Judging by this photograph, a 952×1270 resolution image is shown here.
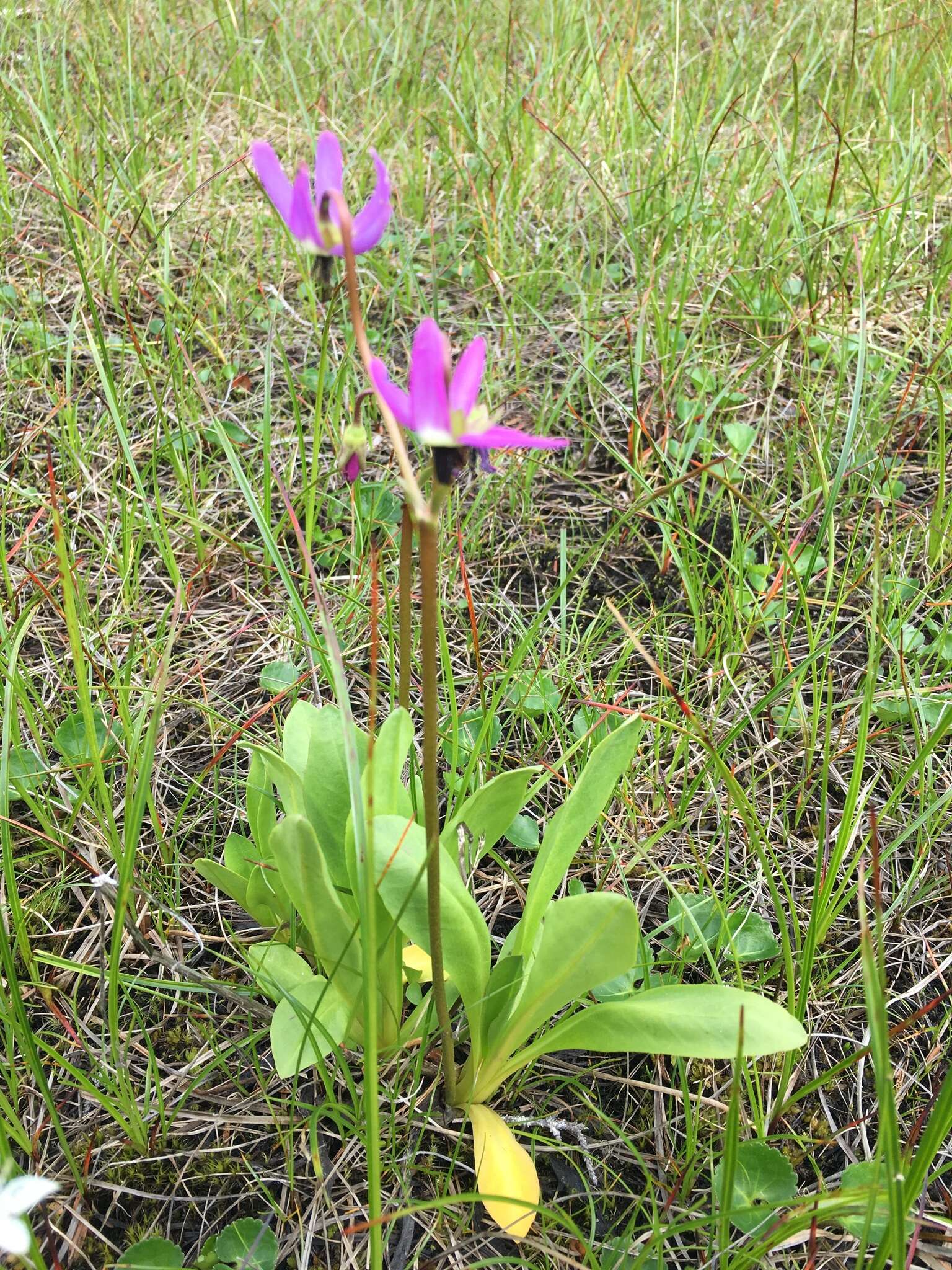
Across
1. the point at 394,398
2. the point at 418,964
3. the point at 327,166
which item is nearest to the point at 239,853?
the point at 418,964

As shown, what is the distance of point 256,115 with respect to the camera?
3.29 m

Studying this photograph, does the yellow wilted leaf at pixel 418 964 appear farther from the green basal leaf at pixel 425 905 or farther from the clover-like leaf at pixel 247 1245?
the clover-like leaf at pixel 247 1245

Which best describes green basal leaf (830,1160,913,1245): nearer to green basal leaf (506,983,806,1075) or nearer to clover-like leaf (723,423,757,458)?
green basal leaf (506,983,806,1075)

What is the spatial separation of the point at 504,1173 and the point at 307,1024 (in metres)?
0.30

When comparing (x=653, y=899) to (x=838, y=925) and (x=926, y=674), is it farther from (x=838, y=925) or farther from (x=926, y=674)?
(x=926, y=674)

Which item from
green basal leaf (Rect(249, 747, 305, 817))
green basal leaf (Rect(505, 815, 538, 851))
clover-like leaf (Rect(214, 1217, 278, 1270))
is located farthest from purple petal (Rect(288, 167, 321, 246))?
clover-like leaf (Rect(214, 1217, 278, 1270))

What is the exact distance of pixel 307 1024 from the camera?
40.2 inches

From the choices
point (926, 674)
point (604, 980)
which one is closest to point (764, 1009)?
point (604, 980)

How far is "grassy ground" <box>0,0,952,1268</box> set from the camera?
45.3 inches

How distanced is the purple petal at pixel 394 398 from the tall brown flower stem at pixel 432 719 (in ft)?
0.21

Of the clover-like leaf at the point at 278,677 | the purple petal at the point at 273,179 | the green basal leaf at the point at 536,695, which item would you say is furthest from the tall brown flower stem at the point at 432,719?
the clover-like leaf at the point at 278,677

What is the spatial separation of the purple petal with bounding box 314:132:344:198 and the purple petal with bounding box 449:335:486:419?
9.1 inches

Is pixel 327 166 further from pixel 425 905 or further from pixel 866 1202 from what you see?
pixel 866 1202

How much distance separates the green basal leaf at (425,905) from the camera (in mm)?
990
